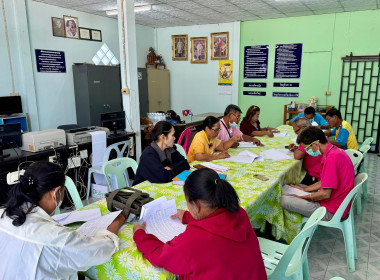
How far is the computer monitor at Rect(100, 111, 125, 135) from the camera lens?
408 centimetres

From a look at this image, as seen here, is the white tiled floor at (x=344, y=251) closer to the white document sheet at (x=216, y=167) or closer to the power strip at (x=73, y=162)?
the white document sheet at (x=216, y=167)

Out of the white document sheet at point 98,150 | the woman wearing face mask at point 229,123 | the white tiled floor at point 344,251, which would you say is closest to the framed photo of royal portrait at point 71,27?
the white document sheet at point 98,150

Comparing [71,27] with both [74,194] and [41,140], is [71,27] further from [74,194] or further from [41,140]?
[74,194]

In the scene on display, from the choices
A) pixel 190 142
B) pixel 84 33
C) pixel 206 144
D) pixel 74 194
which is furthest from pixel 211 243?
pixel 84 33

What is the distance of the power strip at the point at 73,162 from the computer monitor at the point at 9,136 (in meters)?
0.56

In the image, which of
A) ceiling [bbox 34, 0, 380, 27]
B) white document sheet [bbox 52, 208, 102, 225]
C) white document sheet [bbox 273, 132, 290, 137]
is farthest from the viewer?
ceiling [bbox 34, 0, 380, 27]

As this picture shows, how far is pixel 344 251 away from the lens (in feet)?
8.62

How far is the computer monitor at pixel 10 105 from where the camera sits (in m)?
4.88

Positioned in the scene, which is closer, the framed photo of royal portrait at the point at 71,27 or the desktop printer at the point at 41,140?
the desktop printer at the point at 41,140

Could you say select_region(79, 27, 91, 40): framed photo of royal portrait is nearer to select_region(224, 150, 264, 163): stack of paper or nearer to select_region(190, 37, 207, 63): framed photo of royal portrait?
select_region(190, 37, 207, 63): framed photo of royal portrait

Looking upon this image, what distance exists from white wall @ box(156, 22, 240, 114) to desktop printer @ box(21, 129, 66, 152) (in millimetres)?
4881

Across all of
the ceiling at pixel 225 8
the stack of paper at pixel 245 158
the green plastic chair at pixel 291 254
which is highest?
the ceiling at pixel 225 8

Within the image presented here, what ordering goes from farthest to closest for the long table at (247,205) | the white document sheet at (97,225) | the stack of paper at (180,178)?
the stack of paper at (180,178)
the white document sheet at (97,225)
the long table at (247,205)

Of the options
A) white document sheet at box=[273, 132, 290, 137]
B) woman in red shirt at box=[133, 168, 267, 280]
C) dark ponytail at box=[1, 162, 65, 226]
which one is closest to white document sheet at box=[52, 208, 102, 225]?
dark ponytail at box=[1, 162, 65, 226]
